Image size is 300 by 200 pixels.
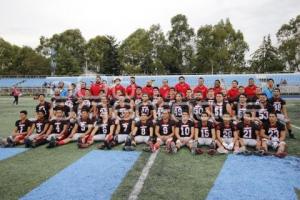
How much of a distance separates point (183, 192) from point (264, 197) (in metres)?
1.35

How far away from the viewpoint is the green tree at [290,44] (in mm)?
50625

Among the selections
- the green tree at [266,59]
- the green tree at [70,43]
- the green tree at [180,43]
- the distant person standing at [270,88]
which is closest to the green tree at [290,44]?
the green tree at [266,59]

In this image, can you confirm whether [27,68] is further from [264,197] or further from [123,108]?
[264,197]

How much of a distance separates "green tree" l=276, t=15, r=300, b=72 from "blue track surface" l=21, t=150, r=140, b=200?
48.8 m

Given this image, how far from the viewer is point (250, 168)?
7023 millimetres

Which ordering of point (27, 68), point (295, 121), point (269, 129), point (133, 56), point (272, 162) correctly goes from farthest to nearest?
point (27, 68) → point (133, 56) → point (295, 121) → point (269, 129) → point (272, 162)

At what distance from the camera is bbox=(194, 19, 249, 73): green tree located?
158ft

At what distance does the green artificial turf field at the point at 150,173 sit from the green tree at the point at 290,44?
4603 centimetres

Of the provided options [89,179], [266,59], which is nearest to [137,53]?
[266,59]

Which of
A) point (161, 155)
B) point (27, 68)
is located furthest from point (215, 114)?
point (27, 68)

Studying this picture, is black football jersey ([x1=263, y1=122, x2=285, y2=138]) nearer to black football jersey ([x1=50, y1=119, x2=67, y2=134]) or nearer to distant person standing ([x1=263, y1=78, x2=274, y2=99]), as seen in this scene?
distant person standing ([x1=263, y1=78, x2=274, y2=99])

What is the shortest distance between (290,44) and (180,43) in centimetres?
1711

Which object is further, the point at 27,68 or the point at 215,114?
the point at 27,68

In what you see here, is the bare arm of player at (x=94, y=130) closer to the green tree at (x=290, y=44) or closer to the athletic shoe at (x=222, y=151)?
the athletic shoe at (x=222, y=151)
